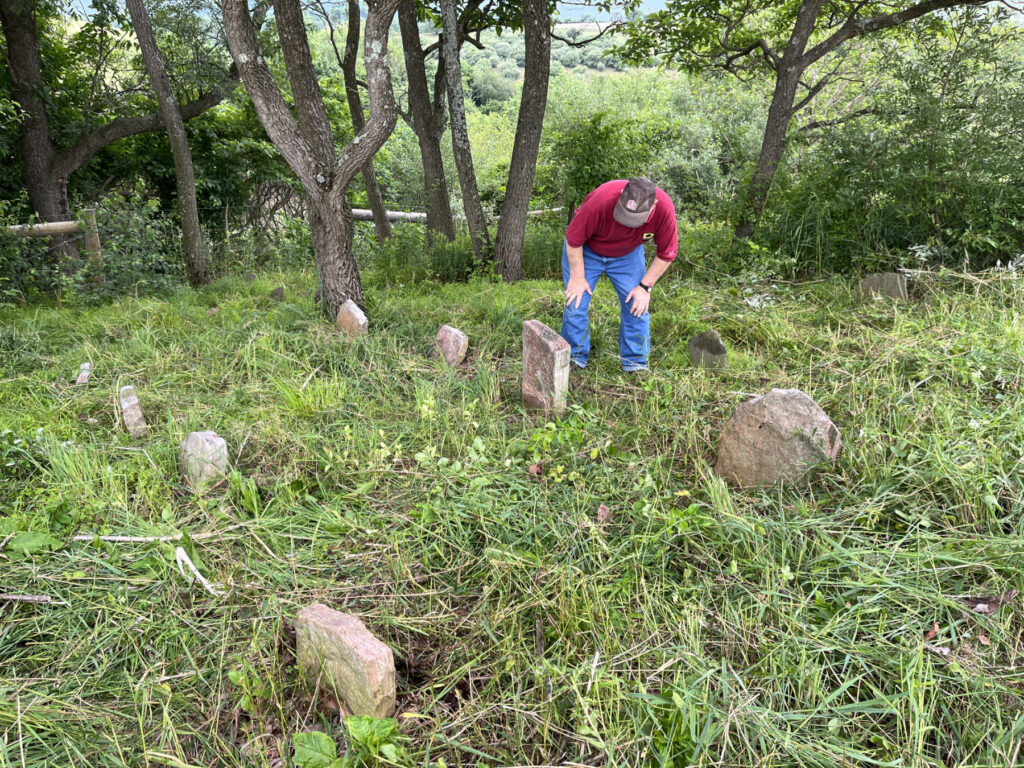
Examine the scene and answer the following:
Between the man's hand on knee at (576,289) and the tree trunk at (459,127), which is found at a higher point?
the tree trunk at (459,127)

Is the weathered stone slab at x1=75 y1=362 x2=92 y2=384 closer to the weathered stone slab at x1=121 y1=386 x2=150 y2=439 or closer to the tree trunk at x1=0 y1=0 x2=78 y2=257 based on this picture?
the weathered stone slab at x1=121 y1=386 x2=150 y2=439

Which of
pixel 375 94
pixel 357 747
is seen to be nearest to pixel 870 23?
pixel 375 94

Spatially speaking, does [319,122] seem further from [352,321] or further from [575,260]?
[575,260]

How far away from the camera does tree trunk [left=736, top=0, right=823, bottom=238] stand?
A: 608 centimetres

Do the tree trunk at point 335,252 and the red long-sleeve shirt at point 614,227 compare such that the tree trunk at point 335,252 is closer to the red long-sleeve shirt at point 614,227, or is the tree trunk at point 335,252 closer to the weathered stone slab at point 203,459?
the red long-sleeve shirt at point 614,227

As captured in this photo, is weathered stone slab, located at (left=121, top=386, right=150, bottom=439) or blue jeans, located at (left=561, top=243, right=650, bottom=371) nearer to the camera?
weathered stone slab, located at (left=121, top=386, right=150, bottom=439)

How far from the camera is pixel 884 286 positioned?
450cm

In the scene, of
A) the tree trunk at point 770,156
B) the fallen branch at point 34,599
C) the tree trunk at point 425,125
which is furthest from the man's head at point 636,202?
the tree trunk at point 425,125

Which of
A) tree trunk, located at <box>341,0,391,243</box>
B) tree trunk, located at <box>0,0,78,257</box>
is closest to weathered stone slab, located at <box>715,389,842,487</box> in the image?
tree trunk, located at <box>341,0,391,243</box>

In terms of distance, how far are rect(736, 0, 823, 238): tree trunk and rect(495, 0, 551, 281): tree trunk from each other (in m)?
2.47

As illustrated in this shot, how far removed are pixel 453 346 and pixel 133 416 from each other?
203 centimetres

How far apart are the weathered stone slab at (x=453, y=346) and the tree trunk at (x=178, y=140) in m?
4.83

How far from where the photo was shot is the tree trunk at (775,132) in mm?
6082

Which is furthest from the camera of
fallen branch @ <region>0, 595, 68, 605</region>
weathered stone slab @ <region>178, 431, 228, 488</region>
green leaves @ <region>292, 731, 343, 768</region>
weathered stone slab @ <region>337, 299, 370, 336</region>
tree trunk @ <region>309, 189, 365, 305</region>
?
tree trunk @ <region>309, 189, 365, 305</region>
